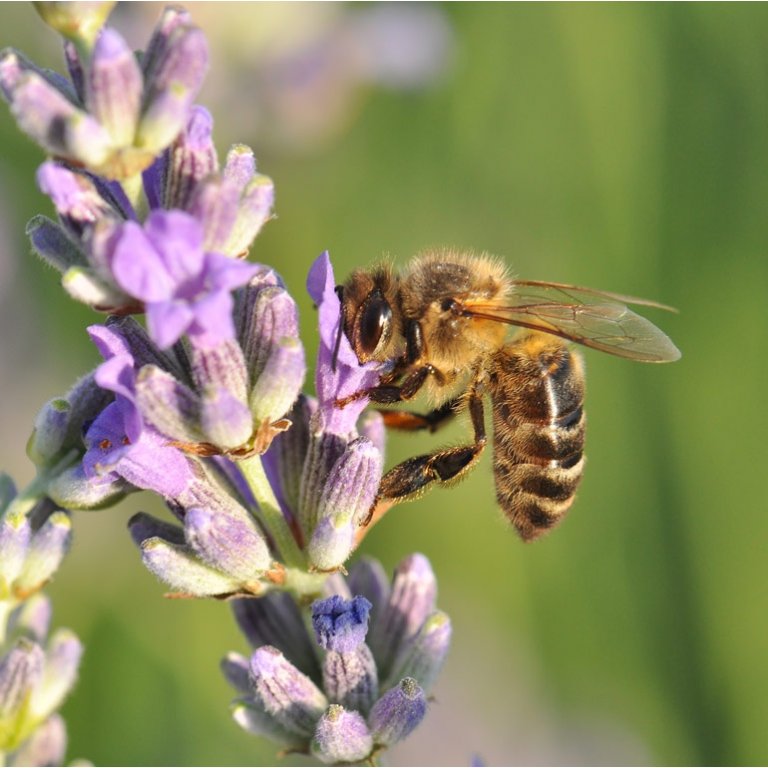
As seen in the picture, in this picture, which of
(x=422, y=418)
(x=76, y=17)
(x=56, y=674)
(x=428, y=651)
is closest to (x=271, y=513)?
(x=428, y=651)

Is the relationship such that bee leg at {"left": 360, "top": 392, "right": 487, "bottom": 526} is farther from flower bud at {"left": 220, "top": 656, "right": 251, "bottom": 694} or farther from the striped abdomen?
flower bud at {"left": 220, "top": 656, "right": 251, "bottom": 694}

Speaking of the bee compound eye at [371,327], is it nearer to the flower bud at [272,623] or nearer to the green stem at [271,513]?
the green stem at [271,513]

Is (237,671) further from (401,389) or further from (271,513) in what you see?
(401,389)

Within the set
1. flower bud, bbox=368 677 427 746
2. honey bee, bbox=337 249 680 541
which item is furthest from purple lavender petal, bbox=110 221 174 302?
flower bud, bbox=368 677 427 746

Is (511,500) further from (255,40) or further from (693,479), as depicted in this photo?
(255,40)

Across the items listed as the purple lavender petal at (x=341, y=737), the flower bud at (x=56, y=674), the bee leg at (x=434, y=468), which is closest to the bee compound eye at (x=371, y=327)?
the bee leg at (x=434, y=468)

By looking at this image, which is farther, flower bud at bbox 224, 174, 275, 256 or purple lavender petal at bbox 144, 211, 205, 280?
flower bud at bbox 224, 174, 275, 256
